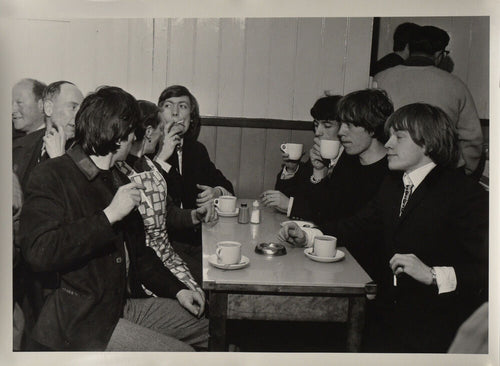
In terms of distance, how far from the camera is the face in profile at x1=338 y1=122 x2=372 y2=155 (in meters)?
1.83

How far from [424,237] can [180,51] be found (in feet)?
3.23

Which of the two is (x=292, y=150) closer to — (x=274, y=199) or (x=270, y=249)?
(x=274, y=199)

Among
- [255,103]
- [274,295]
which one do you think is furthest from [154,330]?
[255,103]

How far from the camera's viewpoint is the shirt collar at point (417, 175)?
174cm

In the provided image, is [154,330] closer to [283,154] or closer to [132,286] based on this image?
[132,286]

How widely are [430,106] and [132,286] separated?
1.13m

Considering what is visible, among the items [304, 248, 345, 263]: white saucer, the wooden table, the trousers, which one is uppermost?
[304, 248, 345, 263]: white saucer

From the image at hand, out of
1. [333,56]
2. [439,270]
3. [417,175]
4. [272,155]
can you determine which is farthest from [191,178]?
[439,270]

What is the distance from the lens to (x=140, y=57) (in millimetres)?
1739

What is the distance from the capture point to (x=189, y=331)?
1.77m

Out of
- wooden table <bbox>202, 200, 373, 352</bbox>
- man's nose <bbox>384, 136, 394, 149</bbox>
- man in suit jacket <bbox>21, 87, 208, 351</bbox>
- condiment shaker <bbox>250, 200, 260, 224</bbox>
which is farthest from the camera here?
condiment shaker <bbox>250, 200, 260, 224</bbox>

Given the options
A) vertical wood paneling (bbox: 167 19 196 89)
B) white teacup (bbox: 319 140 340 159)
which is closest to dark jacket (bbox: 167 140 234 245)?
vertical wood paneling (bbox: 167 19 196 89)

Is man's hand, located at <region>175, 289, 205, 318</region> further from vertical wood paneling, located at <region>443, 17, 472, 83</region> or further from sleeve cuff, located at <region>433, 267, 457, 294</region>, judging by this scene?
vertical wood paneling, located at <region>443, 17, 472, 83</region>

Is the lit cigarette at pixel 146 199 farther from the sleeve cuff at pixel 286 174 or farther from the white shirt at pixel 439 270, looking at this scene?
the white shirt at pixel 439 270
